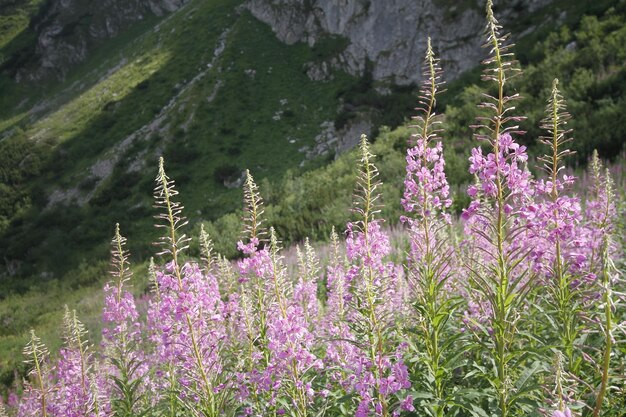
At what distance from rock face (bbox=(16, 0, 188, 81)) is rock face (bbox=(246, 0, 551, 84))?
26.0m

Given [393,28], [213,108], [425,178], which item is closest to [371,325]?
[425,178]

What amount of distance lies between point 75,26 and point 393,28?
44609mm

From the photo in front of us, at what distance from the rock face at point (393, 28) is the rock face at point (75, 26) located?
85.4 ft

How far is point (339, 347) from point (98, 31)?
67.5 metres

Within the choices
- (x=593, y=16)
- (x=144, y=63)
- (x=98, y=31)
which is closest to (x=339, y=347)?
(x=593, y=16)

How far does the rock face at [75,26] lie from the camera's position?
58250 mm

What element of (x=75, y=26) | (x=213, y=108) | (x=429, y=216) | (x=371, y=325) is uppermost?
(x=75, y=26)

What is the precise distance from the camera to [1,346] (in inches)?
592

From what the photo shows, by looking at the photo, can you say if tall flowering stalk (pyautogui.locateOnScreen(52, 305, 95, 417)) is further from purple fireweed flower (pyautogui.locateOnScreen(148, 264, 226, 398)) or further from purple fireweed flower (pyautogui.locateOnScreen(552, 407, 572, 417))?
purple fireweed flower (pyautogui.locateOnScreen(552, 407, 572, 417))

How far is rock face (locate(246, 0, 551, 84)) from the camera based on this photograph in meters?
32.4

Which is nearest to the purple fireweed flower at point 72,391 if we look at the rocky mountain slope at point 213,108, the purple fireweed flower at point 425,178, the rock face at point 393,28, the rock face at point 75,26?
the purple fireweed flower at point 425,178

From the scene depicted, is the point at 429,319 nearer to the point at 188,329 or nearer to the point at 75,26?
the point at 188,329

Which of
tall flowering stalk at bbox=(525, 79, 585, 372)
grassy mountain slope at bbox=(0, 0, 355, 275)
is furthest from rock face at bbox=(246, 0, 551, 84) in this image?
tall flowering stalk at bbox=(525, 79, 585, 372)

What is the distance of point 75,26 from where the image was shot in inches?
2357
